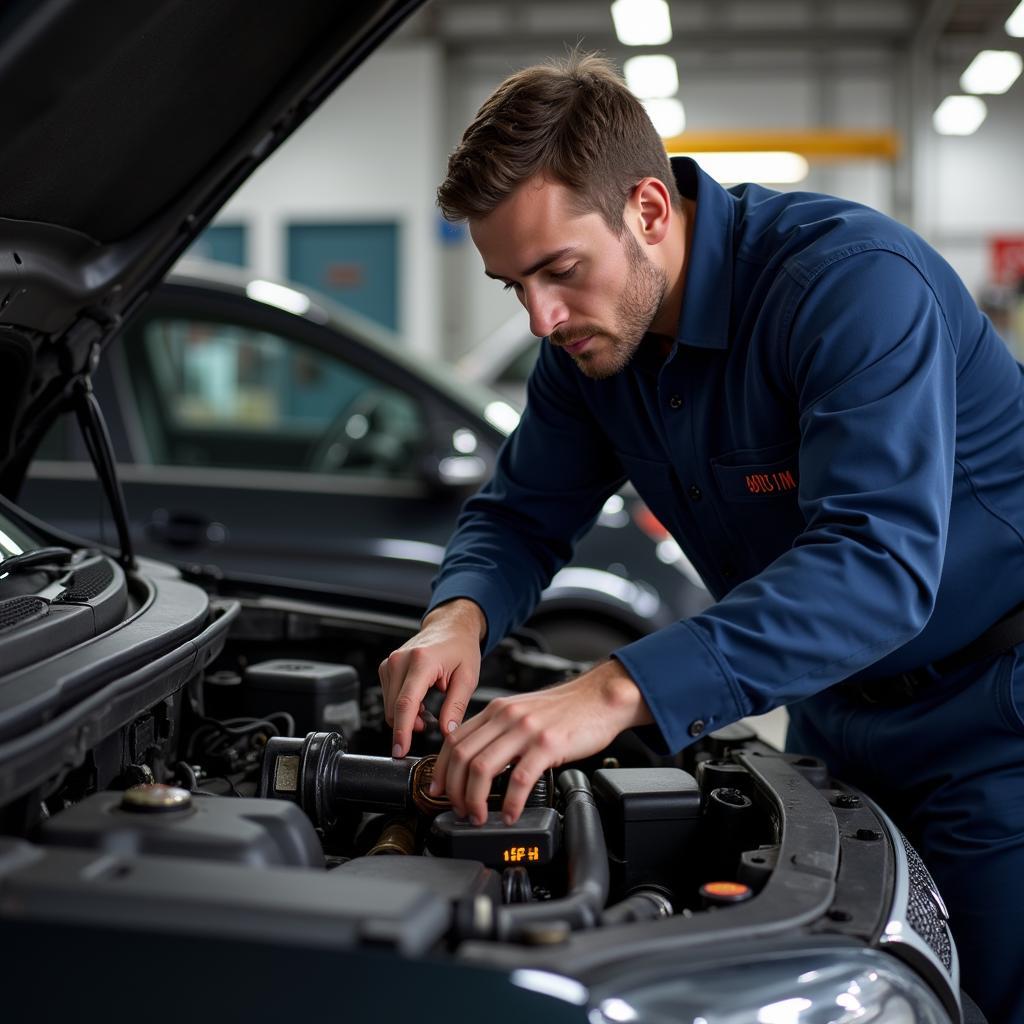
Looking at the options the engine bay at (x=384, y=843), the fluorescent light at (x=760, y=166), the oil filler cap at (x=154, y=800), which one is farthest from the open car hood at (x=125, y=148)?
the fluorescent light at (x=760, y=166)

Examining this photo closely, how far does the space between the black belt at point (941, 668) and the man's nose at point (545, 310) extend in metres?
0.65

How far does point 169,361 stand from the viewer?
419cm

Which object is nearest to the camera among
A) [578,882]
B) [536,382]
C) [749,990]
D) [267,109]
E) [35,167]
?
[749,990]

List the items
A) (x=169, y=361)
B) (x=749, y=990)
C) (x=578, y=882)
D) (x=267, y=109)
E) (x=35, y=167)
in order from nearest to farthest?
1. (x=749, y=990)
2. (x=578, y=882)
3. (x=35, y=167)
4. (x=267, y=109)
5. (x=169, y=361)

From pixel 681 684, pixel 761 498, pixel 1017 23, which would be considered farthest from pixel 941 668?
pixel 1017 23

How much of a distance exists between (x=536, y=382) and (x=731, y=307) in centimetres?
42

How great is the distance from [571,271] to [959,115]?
10.8m

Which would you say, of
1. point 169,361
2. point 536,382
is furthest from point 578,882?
point 169,361

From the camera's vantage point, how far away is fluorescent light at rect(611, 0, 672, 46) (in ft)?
32.7

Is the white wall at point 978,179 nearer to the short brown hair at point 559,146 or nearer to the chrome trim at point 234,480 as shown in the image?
the chrome trim at point 234,480

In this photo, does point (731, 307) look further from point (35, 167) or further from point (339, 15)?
point (35, 167)

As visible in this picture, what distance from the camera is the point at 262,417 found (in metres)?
5.41

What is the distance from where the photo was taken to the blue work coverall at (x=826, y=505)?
1323 millimetres

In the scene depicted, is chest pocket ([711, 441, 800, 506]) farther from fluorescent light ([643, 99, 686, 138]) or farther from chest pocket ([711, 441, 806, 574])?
fluorescent light ([643, 99, 686, 138])
